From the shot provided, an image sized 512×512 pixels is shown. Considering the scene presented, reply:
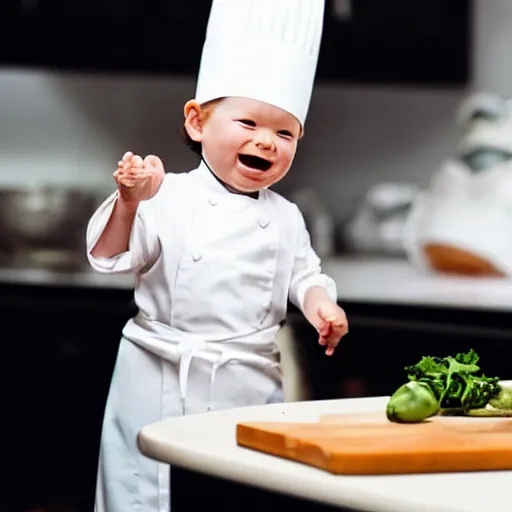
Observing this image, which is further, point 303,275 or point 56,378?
point 56,378

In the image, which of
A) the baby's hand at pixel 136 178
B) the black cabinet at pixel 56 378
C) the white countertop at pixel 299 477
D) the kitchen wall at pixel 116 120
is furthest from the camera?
the kitchen wall at pixel 116 120

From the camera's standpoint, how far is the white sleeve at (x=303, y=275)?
2.46ft

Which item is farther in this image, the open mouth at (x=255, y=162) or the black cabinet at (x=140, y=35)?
the black cabinet at (x=140, y=35)

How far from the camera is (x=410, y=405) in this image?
2.38ft

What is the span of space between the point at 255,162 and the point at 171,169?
4.24 ft

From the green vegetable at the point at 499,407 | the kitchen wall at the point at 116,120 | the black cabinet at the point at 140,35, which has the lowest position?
the green vegetable at the point at 499,407

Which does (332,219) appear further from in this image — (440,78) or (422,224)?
(422,224)

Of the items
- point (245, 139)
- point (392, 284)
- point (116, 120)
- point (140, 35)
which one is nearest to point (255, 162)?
point (245, 139)

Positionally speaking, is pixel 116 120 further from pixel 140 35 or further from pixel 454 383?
pixel 454 383

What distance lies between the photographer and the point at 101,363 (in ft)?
5.51

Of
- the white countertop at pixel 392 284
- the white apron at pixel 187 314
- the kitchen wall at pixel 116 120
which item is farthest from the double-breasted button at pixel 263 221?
the kitchen wall at pixel 116 120

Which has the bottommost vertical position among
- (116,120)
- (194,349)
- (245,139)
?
(194,349)

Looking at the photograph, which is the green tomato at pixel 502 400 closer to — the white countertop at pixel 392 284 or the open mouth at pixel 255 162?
the open mouth at pixel 255 162

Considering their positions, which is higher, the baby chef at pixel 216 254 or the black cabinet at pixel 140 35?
the black cabinet at pixel 140 35
